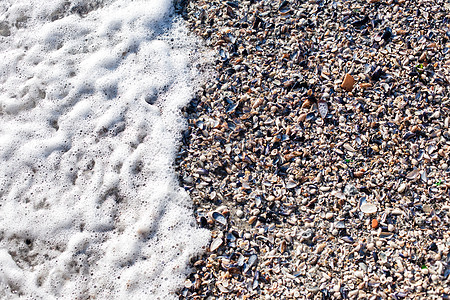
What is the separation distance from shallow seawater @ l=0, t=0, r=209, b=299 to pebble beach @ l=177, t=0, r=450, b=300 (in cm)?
24

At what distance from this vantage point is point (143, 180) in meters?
3.38

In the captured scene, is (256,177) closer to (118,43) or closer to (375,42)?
(375,42)

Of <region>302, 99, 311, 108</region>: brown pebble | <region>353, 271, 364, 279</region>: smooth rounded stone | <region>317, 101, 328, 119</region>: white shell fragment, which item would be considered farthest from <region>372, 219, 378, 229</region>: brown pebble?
<region>302, 99, 311, 108</region>: brown pebble

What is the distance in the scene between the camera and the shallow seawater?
10.2ft

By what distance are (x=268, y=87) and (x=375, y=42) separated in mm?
974

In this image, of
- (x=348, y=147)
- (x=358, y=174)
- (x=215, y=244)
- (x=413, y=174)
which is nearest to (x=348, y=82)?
(x=348, y=147)

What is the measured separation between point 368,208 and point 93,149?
2303mm

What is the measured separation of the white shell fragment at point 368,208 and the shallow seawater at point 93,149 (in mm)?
1188

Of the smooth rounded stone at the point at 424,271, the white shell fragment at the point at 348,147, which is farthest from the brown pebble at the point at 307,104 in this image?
the smooth rounded stone at the point at 424,271

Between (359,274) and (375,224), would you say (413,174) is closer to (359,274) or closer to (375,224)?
(375,224)

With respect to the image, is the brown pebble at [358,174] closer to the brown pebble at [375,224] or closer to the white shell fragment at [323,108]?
the brown pebble at [375,224]

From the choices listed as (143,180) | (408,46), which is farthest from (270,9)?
(143,180)

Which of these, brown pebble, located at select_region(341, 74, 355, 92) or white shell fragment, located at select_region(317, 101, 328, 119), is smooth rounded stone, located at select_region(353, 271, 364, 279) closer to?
white shell fragment, located at select_region(317, 101, 328, 119)

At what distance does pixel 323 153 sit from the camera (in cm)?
314
